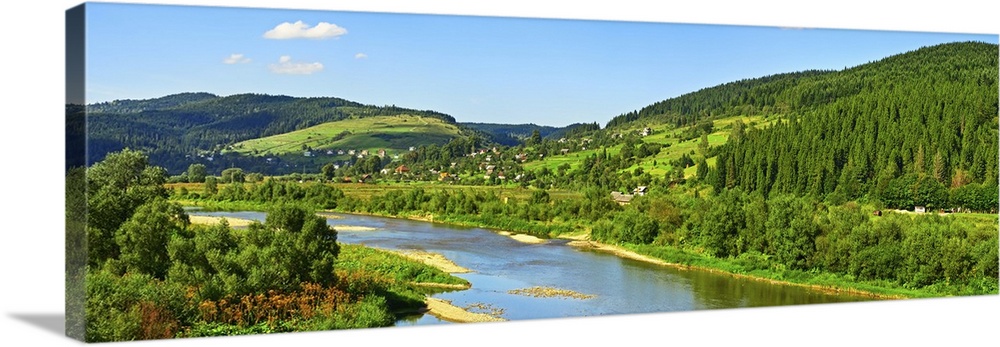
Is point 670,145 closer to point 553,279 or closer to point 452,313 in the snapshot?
point 553,279

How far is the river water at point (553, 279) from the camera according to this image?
13508 millimetres

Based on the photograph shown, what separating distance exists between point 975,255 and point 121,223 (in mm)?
11348

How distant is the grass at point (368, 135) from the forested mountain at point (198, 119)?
9cm

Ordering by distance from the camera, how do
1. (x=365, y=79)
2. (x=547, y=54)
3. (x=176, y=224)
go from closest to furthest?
1. (x=176, y=224)
2. (x=365, y=79)
3. (x=547, y=54)

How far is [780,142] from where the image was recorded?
16.0 meters

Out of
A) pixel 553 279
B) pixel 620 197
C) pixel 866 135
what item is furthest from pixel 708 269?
pixel 553 279

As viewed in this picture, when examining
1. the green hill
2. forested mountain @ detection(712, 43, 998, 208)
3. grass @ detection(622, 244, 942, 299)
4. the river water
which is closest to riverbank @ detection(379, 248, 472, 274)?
the river water

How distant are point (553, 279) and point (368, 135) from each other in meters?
2.92

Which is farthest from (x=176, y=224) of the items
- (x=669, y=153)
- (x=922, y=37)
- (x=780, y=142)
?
(x=922, y=37)

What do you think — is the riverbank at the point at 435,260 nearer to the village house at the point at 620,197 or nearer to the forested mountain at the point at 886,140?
the village house at the point at 620,197

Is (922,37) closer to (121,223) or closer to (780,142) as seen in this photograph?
(780,142)

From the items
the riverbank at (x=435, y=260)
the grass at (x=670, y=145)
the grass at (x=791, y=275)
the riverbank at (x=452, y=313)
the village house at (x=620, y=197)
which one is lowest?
the riverbank at (x=452, y=313)

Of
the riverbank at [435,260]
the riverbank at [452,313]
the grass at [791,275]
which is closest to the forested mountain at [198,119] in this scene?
the riverbank at [435,260]

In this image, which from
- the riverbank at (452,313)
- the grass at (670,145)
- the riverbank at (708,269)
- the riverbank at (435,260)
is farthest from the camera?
the riverbank at (708,269)
